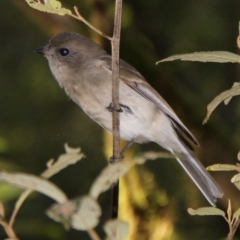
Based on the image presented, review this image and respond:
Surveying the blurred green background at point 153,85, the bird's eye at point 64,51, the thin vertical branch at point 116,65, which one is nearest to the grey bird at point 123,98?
the bird's eye at point 64,51

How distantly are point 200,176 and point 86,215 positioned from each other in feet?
6.92

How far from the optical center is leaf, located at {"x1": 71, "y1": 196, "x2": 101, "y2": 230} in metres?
0.81

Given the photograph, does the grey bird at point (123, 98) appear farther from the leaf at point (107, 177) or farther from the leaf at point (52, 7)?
the leaf at point (107, 177)

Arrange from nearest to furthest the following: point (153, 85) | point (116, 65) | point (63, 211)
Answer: point (63, 211), point (116, 65), point (153, 85)

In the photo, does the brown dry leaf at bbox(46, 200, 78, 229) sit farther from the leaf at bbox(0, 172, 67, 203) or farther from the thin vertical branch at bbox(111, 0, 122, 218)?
the thin vertical branch at bbox(111, 0, 122, 218)

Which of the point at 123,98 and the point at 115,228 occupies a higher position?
the point at 115,228

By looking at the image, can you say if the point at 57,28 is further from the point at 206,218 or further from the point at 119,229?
the point at 119,229

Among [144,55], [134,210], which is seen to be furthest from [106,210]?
[144,55]

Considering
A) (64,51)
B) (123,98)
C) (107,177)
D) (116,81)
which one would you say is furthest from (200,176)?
A: (107,177)

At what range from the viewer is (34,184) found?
2.77 ft

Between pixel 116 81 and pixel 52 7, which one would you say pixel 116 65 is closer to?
pixel 116 81

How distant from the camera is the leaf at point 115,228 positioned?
2.66 ft

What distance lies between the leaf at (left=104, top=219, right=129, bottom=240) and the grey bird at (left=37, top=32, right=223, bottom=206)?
5.78ft

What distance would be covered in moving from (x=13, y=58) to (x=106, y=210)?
1.19m
